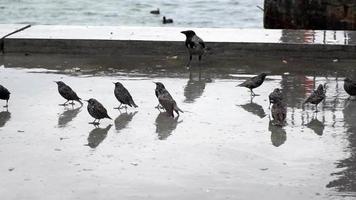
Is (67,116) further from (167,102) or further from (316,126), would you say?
(316,126)

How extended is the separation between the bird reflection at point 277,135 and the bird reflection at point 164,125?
1051 millimetres

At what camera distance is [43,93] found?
33.6 ft

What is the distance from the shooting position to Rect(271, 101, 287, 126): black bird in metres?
8.52

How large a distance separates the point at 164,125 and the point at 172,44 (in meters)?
4.68

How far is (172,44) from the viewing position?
43.3ft

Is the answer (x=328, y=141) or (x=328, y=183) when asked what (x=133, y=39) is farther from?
(x=328, y=183)

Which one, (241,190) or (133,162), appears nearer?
(241,190)

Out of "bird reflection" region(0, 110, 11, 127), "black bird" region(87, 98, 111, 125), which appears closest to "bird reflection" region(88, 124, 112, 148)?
"black bird" region(87, 98, 111, 125)

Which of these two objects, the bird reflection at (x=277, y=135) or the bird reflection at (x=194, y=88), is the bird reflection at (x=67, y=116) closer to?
the bird reflection at (x=194, y=88)

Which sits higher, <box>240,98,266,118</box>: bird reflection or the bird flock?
the bird flock

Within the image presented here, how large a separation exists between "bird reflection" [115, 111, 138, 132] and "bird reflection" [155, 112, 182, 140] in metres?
0.32

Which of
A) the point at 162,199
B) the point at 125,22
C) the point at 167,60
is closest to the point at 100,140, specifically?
the point at 162,199

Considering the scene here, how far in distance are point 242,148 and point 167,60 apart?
17.6ft

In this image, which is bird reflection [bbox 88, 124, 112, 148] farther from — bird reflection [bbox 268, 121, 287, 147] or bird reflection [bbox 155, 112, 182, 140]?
bird reflection [bbox 268, 121, 287, 147]
